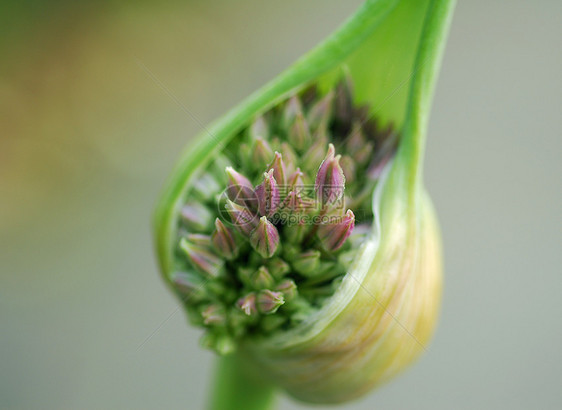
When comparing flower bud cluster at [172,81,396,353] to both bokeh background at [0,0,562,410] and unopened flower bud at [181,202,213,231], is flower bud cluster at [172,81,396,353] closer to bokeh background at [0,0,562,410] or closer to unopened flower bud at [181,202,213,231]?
unopened flower bud at [181,202,213,231]

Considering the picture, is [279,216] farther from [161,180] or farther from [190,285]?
[161,180]

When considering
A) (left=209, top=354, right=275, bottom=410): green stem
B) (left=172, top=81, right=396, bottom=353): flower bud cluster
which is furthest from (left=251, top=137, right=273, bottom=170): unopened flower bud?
(left=209, top=354, right=275, bottom=410): green stem

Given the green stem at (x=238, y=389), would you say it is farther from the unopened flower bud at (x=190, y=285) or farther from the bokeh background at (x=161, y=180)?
the bokeh background at (x=161, y=180)

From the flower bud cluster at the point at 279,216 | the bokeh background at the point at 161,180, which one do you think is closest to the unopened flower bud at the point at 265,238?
the flower bud cluster at the point at 279,216

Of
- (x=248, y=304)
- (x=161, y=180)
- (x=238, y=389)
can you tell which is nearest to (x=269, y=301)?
(x=248, y=304)

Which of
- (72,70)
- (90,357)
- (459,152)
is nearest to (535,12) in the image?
(459,152)

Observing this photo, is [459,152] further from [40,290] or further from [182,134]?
[40,290]
